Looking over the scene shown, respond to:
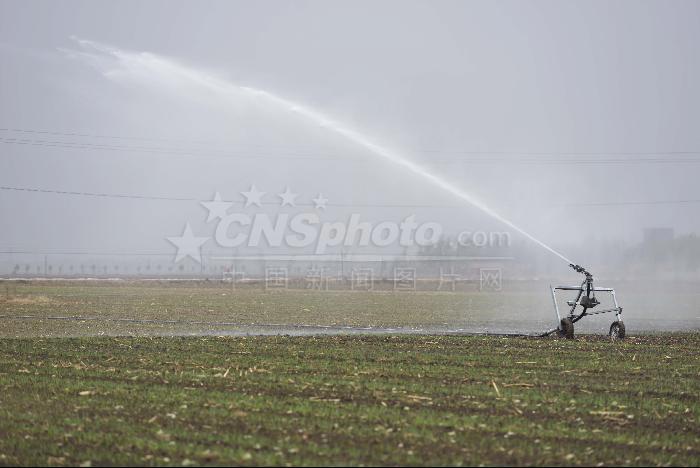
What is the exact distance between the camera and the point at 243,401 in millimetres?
16250

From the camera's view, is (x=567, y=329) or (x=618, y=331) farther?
(x=567, y=329)

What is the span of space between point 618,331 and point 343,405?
56.5 feet

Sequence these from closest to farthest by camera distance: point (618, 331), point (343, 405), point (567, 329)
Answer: point (343, 405) → point (618, 331) → point (567, 329)

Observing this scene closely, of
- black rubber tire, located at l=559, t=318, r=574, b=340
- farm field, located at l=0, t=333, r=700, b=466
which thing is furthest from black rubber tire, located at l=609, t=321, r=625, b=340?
farm field, located at l=0, t=333, r=700, b=466

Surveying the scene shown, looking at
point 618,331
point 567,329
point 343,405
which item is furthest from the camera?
point 567,329

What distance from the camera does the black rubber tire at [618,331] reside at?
101 ft

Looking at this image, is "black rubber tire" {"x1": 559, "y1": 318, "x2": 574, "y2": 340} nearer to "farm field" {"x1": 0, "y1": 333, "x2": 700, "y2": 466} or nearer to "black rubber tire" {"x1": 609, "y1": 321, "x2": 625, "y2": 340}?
"black rubber tire" {"x1": 609, "y1": 321, "x2": 625, "y2": 340}

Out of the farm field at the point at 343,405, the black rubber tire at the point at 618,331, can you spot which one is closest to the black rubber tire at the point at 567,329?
the black rubber tire at the point at 618,331

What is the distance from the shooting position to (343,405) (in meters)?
16.1

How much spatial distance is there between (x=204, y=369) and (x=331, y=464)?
31.1 ft

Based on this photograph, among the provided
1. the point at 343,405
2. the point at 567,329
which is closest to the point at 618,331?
the point at 567,329

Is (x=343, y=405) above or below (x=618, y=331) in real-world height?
below

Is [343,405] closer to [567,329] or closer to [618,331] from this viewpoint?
[567,329]

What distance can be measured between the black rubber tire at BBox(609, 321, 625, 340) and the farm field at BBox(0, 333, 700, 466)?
4209mm
